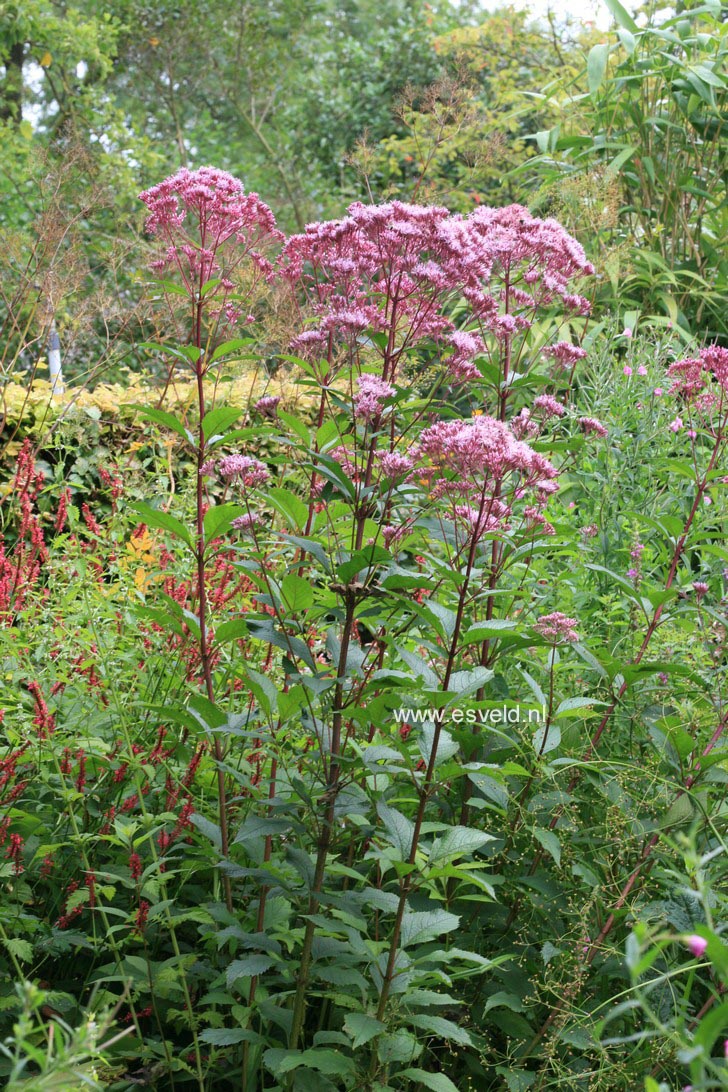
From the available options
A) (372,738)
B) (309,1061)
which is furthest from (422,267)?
(309,1061)

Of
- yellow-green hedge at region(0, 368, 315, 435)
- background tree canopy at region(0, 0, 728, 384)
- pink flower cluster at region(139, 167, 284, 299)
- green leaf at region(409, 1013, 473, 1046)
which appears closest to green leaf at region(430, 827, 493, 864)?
green leaf at region(409, 1013, 473, 1046)

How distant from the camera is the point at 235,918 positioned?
1852 mm

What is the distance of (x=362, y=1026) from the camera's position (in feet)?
5.16

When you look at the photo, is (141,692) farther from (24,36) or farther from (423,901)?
(24,36)

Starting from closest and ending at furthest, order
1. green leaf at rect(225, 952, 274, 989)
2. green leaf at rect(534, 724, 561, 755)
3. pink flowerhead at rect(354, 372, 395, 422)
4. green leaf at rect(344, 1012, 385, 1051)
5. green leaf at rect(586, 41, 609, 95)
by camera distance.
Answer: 1. green leaf at rect(344, 1012, 385, 1051)
2. green leaf at rect(225, 952, 274, 989)
3. pink flowerhead at rect(354, 372, 395, 422)
4. green leaf at rect(534, 724, 561, 755)
5. green leaf at rect(586, 41, 609, 95)

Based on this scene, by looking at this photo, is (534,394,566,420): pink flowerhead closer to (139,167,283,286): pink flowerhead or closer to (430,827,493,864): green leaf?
(139,167,283,286): pink flowerhead

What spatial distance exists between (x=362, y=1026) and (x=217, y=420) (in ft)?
3.56

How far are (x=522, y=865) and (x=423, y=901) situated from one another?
32 centimetres

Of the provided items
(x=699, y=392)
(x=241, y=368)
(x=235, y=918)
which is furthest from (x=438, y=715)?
(x=241, y=368)

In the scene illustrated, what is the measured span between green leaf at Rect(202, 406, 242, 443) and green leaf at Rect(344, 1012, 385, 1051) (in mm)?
1059

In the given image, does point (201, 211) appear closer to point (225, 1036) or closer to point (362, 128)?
point (225, 1036)

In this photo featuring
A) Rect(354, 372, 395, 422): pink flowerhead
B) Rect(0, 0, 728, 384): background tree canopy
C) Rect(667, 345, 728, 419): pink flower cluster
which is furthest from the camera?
Rect(0, 0, 728, 384): background tree canopy

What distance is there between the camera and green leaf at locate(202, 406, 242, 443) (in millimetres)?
1869

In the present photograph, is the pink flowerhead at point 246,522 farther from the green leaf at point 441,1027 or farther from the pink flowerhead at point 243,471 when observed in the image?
the green leaf at point 441,1027
